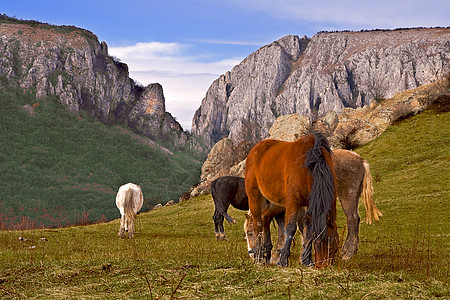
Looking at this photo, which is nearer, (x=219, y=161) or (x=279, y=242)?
(x=279, y=242)

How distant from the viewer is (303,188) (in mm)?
7340

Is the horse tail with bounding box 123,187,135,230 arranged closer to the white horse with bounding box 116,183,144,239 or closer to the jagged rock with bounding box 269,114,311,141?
the white horse with bounding box 116,183,144,239

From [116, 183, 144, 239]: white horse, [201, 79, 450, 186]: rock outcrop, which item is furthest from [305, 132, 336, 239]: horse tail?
[201, 79, 450, 186]: rock outcrop

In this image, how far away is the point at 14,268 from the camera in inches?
350

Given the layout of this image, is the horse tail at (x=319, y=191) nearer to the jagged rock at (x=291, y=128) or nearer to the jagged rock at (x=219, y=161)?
the jagged rock at (x=291, y=128)

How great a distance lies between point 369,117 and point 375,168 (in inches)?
769

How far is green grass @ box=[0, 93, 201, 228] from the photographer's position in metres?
102

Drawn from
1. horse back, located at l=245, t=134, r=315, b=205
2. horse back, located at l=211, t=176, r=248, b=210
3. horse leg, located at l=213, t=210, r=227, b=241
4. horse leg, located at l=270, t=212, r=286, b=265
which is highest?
horse back, located at l=245, t=134, r=315, b=205

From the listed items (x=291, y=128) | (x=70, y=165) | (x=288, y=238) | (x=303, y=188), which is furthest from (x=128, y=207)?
(x=70, y=165)

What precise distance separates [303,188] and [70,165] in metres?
→ 133

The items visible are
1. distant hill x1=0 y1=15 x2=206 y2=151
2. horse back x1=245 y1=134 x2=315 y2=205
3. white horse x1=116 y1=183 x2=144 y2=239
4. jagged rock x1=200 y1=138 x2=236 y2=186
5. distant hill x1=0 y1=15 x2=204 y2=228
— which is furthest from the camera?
distant hill x1=0 y1=15 x2=206 y2=151

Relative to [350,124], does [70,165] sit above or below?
below

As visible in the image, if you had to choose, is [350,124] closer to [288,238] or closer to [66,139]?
[288,238]

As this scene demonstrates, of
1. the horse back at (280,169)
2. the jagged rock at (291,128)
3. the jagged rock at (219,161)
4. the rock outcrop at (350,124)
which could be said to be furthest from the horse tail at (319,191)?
the jagged rock at (219,161)
